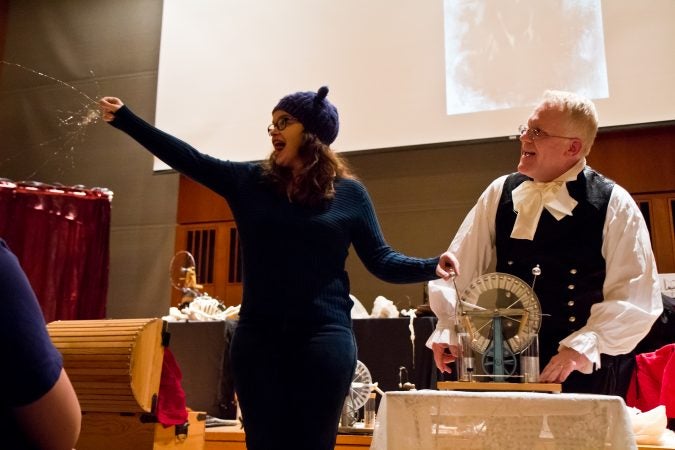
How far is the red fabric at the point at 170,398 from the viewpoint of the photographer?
2.82 metres

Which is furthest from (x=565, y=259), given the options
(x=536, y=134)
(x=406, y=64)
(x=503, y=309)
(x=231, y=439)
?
(x=406, y=64)

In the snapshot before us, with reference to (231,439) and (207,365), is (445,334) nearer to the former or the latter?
(231,439)

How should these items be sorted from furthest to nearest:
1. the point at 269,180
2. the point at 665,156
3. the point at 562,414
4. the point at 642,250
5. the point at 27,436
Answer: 1. the point at 665,156
2. the point at 642,250
3. the point at 269,180
4. the point at 562,414
5. the point at 27,436

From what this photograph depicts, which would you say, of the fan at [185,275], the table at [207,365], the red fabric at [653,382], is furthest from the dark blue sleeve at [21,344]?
the fan at [185,275]

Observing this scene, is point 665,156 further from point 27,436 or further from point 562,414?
point 27,436

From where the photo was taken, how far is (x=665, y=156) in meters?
3.91

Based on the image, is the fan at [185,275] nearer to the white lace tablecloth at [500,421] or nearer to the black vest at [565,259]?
the black vest at [565,259]

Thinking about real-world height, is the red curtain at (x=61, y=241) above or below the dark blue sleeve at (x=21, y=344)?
above

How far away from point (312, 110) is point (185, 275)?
301 centimetres

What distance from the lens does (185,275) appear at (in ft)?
14.9

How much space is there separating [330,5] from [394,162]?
3.66 ft

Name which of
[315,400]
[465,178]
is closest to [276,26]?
[465,178]

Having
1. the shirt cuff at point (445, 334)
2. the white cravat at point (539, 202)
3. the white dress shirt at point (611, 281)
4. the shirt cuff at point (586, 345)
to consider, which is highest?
the white cravat at point (539, 202)

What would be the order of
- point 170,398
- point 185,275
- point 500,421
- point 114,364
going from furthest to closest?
point 185,275 → point 170,398 → point 114,364 → point 500,421
